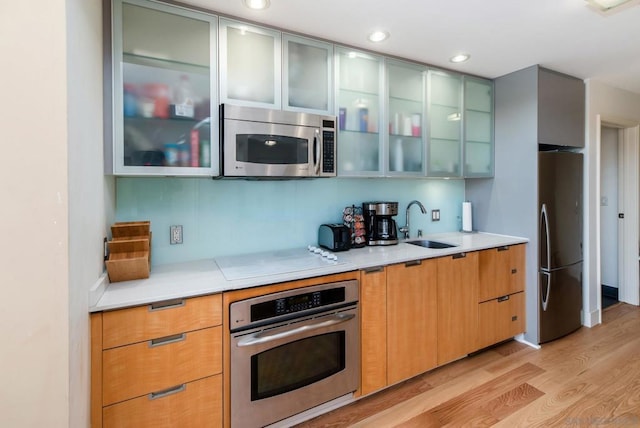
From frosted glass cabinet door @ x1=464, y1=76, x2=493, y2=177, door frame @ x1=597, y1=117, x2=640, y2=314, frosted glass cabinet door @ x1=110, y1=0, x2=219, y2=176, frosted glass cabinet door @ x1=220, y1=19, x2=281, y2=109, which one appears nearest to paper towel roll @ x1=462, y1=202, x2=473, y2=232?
frosted glass cabinet door @ x1=464, y1=76, x2=493, y2=177

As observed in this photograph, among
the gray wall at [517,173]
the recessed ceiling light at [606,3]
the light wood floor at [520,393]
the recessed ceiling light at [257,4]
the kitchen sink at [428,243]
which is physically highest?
the recessed ceiling light at [257,4]

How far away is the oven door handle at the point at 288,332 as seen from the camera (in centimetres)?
155

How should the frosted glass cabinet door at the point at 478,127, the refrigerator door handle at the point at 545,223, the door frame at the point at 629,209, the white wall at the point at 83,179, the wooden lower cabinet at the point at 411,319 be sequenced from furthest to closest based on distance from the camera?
the door frame at the point at 629,209 → the frosted glass cabinet door at the point at 478,127 → the refrigerator door handle at the point at 545,223 → the wooden lower cabinet at the point at 411,319 → the white wall at the point at 83,179

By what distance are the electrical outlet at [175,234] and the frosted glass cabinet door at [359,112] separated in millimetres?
1132

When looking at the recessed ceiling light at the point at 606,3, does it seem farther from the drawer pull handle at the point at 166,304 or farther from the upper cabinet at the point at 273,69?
the drawer pull handle at the point at 166,304

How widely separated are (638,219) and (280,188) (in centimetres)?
397

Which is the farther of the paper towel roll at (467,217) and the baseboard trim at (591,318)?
the paper towel roll at (467,217)

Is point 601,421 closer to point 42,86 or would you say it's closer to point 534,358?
point 534,358

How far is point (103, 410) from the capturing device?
51.2 inches

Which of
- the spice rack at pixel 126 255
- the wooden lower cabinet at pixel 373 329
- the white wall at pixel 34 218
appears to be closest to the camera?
the white wall at pixel 34 218

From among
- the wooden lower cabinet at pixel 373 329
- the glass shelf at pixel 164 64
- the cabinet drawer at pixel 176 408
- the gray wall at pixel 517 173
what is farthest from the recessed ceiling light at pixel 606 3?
the cabinet drawer at pixel 176 408

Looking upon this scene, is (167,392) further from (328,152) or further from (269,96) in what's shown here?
(269,96)

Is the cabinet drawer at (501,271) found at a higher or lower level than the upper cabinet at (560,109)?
lower

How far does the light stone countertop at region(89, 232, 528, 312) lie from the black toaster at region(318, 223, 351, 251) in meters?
0.06
